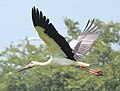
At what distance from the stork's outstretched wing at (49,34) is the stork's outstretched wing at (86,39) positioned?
3.21 ft

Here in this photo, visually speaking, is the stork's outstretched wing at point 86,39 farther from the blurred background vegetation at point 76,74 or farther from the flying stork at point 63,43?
the blurred background vegetation at point 76,74

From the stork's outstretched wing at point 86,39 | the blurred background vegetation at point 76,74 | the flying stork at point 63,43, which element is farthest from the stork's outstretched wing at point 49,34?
the blurred background vegetation at point 76,74

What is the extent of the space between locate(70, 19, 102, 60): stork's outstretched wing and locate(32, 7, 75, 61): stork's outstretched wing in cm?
98

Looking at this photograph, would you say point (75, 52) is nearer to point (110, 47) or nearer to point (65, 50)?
point (65, 50)

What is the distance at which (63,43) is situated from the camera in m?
13.8

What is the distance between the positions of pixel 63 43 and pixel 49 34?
56cm

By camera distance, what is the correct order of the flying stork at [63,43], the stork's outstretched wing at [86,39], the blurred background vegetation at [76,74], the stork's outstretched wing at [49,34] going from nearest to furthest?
the stork's outstretched wing at [49,34] < the flying stork at [63,43] < the stork's outstretched wing at [86,39] < the blurred background vegetation at [76,74]

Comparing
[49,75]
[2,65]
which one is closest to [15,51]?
[2,65]

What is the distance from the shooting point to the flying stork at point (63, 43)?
Result: 13.0 metres

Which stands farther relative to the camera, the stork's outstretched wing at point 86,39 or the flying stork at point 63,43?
the stork's outstretched wing at point 86,39

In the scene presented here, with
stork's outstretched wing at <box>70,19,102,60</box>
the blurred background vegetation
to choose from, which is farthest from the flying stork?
the blurred background vegetation

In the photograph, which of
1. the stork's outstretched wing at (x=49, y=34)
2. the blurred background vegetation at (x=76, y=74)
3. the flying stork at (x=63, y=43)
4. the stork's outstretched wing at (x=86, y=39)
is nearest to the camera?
the stork's outstretched wing at (x=49, y=34)

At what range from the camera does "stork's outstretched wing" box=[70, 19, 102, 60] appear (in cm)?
1546

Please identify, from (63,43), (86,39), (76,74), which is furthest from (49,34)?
(76,74)
